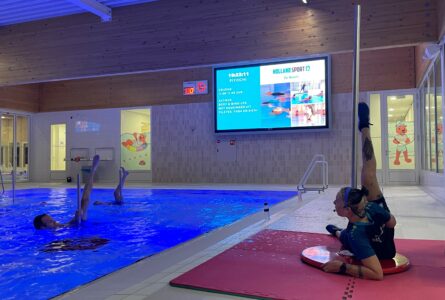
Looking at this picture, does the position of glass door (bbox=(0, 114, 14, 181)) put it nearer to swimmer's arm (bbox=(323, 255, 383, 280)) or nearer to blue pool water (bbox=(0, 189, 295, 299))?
blue pool water (bbox=(0, 189, 295, 299))

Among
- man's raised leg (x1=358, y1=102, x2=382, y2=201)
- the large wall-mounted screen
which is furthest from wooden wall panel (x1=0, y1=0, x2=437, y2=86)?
man's raised leg (x1=358, y1=102, x2=382, y2=201)

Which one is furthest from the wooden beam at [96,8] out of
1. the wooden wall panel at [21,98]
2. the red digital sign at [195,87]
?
the wooden wall panel at [21,98]

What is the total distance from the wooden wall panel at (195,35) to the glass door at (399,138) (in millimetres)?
5167

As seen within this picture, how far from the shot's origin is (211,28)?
27.0 feet

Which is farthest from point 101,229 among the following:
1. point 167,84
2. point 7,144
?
point 7,144

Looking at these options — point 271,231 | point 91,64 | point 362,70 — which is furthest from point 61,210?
point 362,70

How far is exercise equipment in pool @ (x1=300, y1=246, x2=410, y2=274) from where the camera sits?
272 centimetres

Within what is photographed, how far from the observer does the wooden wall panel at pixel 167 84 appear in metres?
11.7

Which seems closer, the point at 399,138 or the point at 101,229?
the point at 101,229

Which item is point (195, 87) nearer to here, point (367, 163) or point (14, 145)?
point (14, 145)

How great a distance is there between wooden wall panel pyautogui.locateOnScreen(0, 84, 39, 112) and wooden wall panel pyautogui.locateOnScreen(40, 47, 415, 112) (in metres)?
0.29

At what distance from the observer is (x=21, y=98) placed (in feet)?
52.0

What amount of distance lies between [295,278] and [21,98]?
16.0m

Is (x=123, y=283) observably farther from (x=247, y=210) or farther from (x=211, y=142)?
(x=211, y=142)
